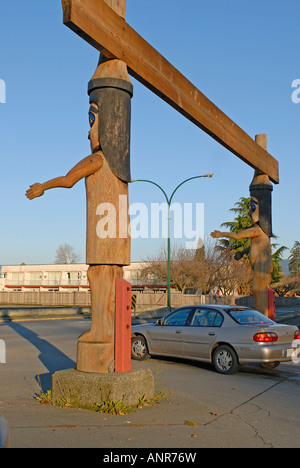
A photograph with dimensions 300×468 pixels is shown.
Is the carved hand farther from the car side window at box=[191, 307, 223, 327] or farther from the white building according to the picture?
the white building

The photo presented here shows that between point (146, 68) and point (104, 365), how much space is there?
14.4ft

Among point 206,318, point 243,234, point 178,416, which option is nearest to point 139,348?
point 206,318

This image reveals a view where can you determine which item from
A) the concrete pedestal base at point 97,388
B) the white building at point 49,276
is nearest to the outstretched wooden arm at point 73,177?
the concrete pedestal base at point 97,388

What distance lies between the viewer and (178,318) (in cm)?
1145

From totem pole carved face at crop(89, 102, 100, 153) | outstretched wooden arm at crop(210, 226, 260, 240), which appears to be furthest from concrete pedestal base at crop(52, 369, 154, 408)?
outstretched wooden arm at crop(210, 226, 260, 240)

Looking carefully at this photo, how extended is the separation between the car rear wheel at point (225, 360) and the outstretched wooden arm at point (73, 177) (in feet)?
17.1

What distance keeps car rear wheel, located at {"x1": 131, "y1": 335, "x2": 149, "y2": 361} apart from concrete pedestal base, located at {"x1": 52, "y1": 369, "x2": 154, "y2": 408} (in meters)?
5.03

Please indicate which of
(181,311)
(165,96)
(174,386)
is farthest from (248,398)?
(165,96)

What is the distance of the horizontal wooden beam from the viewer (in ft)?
20.3

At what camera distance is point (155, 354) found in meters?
11.6

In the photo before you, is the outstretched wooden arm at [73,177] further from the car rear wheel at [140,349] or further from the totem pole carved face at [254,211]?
the totem pole carved face at [254,211]

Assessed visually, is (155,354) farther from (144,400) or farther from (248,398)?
(144,400)

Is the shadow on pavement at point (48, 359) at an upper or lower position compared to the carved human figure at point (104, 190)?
lower

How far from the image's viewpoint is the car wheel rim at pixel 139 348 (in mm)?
11750
